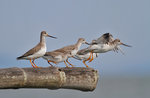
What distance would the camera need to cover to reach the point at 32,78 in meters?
11.6

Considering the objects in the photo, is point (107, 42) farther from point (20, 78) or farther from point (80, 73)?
point (20, 78)

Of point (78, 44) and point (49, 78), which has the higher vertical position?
point (78, 44)

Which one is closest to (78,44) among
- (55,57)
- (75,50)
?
(75,50)

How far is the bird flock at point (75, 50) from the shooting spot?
1391 cm

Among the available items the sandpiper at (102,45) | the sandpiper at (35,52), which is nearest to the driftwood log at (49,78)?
the sandpiper at (35,52)

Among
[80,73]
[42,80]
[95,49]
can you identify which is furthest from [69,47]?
[42,80]

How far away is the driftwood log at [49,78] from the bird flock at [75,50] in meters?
1.57

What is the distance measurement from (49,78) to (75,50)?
3.77 m

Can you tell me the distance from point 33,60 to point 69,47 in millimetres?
1675

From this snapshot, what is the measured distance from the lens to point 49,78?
470 inches

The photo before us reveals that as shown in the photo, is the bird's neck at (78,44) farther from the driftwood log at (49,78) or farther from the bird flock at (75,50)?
the driftwood log at (49,78)

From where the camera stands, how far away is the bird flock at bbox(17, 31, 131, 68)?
1391cm

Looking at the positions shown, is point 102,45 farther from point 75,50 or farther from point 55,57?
point 55,57

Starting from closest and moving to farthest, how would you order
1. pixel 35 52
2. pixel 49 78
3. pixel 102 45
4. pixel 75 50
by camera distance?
pixel 49 78, pixel 35 52, pixel 75 50, pixel 102 45
